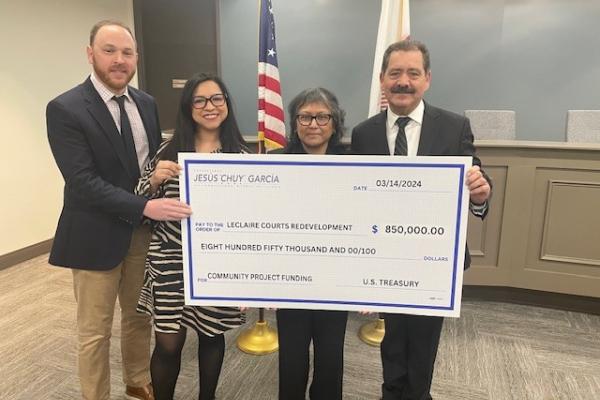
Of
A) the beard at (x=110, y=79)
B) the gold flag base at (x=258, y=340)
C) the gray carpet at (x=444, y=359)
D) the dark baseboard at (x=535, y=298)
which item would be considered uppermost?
the beard at (x=110, y=79)

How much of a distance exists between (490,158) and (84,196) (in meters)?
2.44

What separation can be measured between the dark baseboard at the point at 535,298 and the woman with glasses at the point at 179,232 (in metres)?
2.18

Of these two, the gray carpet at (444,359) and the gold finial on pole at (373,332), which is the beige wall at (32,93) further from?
the gold finial on pole at (373,332)

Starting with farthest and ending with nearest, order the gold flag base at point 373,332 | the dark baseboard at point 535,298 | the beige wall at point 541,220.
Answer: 1. the dark baseboard at point 535,298
2. the beige wall at point 541,220
3. the gold flag base at point 373,332

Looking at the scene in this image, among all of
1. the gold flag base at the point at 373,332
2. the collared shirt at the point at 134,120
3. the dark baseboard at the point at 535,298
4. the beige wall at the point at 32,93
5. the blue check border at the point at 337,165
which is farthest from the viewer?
the beige wall at the point at 32,93

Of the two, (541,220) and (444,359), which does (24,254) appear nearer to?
(444,359)

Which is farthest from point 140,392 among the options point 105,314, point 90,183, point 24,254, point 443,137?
point 24,254

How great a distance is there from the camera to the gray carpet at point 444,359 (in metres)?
2.22

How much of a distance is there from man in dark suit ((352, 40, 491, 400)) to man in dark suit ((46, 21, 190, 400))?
78cm

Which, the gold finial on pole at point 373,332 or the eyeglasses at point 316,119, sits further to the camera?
the gold finial on pole at point 373,332

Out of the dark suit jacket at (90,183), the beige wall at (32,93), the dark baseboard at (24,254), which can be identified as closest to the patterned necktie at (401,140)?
the dark suit jacket at (90,183)

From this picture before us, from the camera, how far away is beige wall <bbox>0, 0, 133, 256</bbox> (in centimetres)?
367

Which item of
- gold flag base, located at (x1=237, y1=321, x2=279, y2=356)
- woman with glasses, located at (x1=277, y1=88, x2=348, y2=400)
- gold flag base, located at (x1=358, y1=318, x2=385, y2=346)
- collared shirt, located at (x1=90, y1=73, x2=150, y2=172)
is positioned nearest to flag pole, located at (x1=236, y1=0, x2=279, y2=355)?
gold flag base, located at (x1=237, y1=321, x2=279, y2=356)

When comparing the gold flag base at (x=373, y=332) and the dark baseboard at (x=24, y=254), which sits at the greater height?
the dark baseboard at (x=24, y=254)
